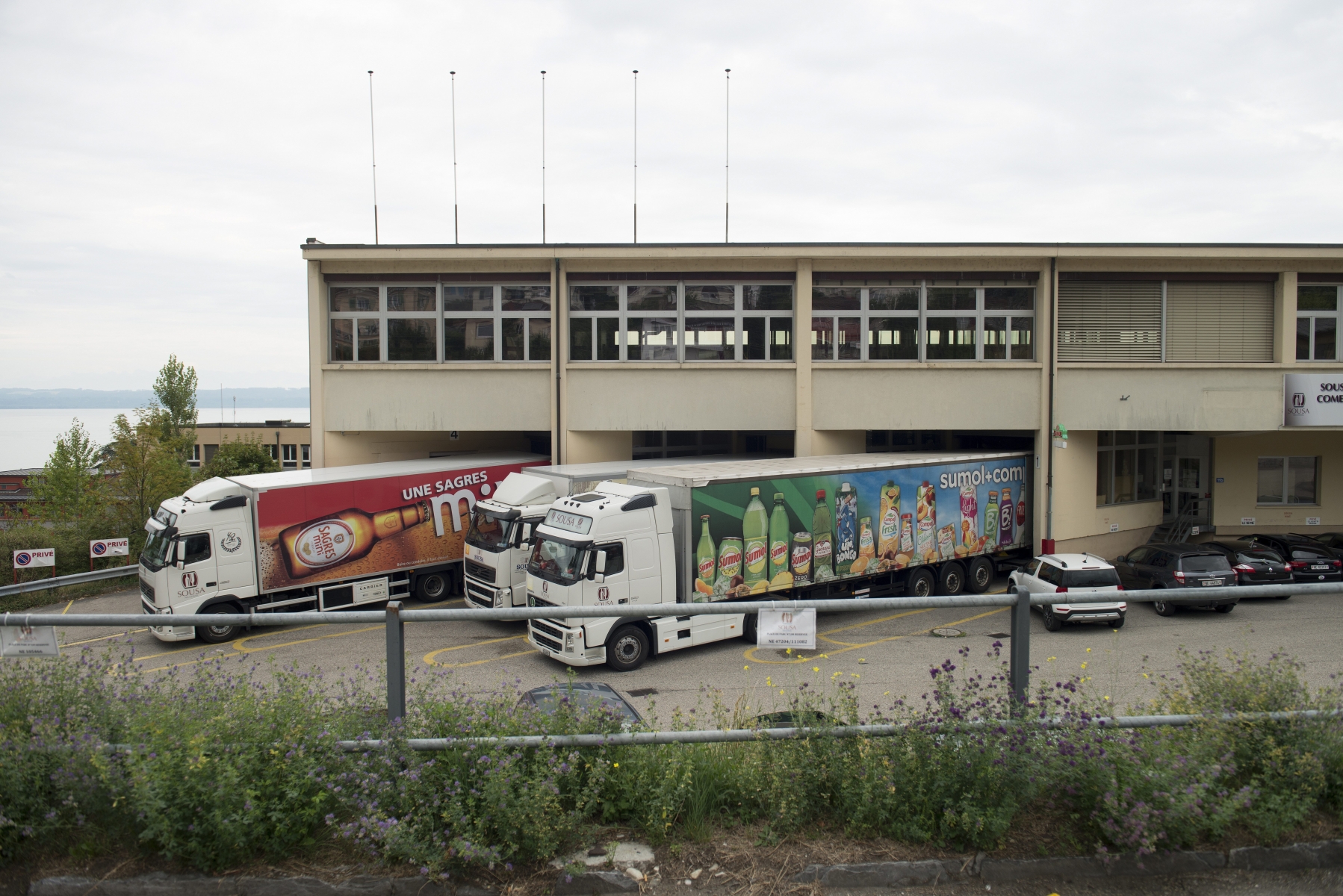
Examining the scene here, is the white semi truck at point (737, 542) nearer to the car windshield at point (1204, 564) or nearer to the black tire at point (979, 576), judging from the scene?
the black tire at point (979, 576)

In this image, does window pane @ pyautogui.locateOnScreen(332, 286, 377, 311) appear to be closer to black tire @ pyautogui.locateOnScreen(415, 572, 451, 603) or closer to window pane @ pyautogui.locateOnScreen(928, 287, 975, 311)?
black tire @ pyautogui.locateOnScreen(415, 572, 451, 603)

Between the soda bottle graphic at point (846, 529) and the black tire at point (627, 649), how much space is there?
14.5 ft

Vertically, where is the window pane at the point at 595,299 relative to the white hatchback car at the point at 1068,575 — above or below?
above

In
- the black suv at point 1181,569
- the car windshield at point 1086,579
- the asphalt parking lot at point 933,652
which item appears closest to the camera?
the asphalt parking lot at point 933,652

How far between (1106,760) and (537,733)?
2.94m

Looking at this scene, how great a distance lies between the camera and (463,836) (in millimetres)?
3648

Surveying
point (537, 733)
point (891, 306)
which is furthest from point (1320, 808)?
point (891, 306)

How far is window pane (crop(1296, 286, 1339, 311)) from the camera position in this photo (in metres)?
21.1

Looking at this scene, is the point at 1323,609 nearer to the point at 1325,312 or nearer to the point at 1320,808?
the point at 1320,808

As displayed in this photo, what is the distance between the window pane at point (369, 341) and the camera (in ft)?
69.8

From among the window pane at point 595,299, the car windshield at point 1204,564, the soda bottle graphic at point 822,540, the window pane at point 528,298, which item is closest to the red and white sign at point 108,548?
the window pane at point 528,298

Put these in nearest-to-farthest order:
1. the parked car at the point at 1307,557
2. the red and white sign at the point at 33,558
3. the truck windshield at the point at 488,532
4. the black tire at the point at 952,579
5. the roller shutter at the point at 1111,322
A: the truck windshield at the point at 488,532 → the black tire at the point at 952,579 → the red and white sign at the point at 33,558 → the parked car at the point at 1307,557 → the roller shutter at the point at 1111,322

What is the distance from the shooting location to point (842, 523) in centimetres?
1497

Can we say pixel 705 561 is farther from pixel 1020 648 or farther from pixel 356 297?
pixel 356 297
